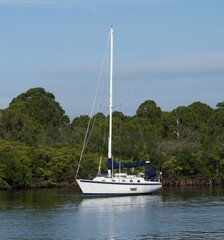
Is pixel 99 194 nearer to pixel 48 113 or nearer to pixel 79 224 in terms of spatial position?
pixel 79 224

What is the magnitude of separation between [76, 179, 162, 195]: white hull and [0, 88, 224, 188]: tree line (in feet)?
11.8

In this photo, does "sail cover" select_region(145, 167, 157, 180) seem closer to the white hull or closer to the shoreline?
the white hull

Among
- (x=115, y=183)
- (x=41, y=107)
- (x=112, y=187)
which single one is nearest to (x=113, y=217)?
(x=112, y=187)

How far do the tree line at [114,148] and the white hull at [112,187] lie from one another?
3612 millimetres

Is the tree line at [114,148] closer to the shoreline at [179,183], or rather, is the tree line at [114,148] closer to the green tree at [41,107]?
the shoreline at [179,183]

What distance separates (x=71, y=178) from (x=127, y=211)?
34.2 meters

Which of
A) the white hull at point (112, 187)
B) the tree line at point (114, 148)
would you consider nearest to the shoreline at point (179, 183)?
the tree line at point (114, 148)

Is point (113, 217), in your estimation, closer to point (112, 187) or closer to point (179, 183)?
point (112, 187)

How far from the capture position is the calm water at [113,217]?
3434 centimetres

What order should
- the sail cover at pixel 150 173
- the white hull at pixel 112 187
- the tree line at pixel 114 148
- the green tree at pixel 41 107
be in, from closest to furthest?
the white hull at pixel 112 187
the sail cover at pixel 150 173
the tree line at pixel 114 148
the green tree at pixel 41 107

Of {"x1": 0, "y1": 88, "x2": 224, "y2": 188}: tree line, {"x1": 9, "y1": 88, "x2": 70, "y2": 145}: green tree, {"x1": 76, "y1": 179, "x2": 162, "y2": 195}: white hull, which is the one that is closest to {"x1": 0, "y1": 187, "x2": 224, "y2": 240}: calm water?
{"x1": 76, "y1": 179, "x2": 162, "y2": 195}: white hull

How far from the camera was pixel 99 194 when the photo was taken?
5684 cm

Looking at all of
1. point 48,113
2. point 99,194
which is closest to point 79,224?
point 99,194

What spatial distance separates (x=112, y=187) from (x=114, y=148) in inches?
1298
